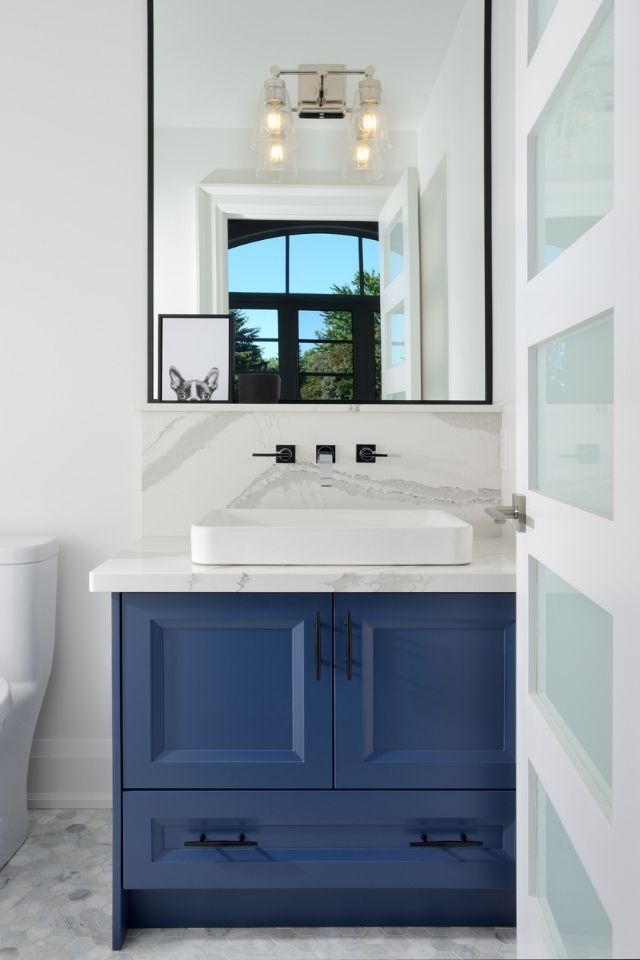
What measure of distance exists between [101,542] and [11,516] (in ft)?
0.91

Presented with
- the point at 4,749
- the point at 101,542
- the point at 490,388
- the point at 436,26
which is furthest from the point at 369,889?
the point at 436,26

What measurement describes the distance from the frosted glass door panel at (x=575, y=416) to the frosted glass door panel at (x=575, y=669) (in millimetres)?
138

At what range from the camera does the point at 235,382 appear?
217 cm

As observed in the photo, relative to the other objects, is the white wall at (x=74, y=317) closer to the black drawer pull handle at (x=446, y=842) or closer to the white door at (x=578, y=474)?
the black drawer pull handle at (x=446, y=842)

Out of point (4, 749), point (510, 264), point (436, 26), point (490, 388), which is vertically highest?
point (436, 26)

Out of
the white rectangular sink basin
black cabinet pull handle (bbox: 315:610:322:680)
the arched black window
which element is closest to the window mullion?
the arched black window

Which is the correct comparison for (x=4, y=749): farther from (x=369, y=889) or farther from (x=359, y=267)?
(x=359, y=267)

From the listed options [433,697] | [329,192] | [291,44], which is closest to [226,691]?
[433,697]

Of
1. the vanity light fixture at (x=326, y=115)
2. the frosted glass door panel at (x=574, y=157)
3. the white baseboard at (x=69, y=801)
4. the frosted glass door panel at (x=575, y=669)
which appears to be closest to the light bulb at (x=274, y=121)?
the vanity light fixture at (x=326, y=115)

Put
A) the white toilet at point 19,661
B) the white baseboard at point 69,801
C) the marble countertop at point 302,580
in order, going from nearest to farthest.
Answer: the marble countertop at point 302,580, the white toilet at point 19,661, the white baseboard at point 69,801

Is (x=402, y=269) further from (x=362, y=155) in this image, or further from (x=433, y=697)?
(x=433, y=697)

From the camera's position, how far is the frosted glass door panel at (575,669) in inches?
34.4

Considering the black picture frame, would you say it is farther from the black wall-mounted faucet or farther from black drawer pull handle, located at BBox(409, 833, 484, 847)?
black drawer pull handle, located at BBox(409, 833, 484, 847)

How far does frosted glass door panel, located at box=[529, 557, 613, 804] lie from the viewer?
87 centimetres
